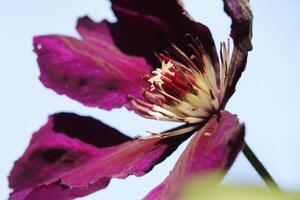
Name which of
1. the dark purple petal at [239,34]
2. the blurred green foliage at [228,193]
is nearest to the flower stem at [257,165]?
the dark purple petal at [239,34]

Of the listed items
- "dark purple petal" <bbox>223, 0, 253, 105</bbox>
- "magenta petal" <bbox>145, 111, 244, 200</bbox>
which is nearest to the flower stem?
"magenta petal" <bbox>145, 111, 244, 200</bbox>

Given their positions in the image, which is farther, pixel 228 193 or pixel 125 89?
pixel 125 89

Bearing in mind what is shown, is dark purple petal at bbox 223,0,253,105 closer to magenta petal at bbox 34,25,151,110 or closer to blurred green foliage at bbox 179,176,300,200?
magenta petal at bbox 34,25,151,110

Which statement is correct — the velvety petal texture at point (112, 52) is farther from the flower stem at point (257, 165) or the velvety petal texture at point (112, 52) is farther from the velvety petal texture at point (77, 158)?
the flower stem at point (257, 165)

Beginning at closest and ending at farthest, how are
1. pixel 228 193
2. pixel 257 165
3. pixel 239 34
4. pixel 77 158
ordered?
pixel 228 193
pixel 257 165
pixel 239 34
pixel 77 158

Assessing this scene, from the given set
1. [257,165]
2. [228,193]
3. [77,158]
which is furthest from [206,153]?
Answer: [228,193]

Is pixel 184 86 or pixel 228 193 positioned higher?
pixel 228 193

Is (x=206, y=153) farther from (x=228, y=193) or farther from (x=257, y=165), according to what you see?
(x=228, y=193)
